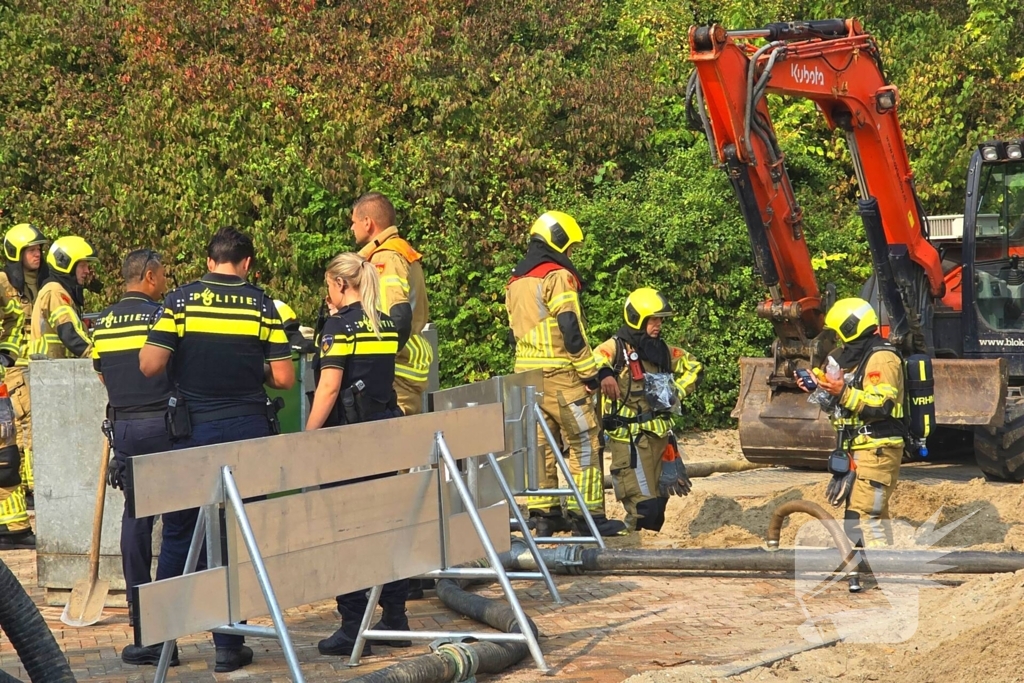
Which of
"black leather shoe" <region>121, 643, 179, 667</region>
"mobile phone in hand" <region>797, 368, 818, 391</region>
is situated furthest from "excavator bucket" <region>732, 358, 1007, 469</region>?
"black leather shoe" <region>121, 643, 179, 667</region>

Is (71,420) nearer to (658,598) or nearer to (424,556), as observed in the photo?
(424,556)

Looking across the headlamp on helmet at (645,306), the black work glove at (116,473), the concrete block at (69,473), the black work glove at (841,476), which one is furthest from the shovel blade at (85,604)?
the black work glove at (841,476)

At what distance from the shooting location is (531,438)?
28.8ft


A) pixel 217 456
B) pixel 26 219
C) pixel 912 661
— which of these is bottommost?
pixel 912 661

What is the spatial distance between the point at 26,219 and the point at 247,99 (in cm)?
355

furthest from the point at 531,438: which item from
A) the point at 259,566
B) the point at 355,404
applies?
the point at 259,566

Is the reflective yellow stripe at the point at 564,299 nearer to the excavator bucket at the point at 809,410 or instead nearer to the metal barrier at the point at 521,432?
the metal barrier at the point at 521,432

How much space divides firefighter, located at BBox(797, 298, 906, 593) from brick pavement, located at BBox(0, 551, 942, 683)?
30.3 inches

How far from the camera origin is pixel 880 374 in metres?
8.34

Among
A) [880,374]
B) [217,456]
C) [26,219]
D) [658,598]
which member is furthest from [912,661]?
[26,219]

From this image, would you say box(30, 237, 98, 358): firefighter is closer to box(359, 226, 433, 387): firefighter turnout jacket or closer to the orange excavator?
box(359, 226, 433, 387): firefighter turnout jacket

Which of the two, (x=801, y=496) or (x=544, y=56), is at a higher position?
(x=544, y=56)

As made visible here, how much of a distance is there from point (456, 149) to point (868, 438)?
8318 millimetres

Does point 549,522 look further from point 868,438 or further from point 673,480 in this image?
point 868,438
